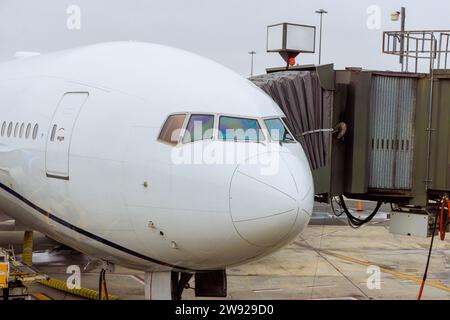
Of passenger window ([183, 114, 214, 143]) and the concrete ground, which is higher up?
passenger window ([183, 114, 214, 143])

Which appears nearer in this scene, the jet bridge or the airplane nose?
the airplane nose

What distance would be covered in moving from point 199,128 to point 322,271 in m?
12.4

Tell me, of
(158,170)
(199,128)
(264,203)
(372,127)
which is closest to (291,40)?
(372,127)

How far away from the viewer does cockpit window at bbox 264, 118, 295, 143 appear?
10.3 metres

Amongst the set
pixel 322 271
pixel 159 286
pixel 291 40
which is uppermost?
pixel 291 40

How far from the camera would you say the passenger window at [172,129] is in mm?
9773

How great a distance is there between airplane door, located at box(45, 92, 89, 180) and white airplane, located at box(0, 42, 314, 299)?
0.08 ft

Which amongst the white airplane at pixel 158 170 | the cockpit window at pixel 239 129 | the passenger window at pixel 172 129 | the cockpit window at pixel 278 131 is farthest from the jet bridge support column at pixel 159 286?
the cockpit window at pixel 278 131

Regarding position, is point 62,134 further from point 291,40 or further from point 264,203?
point 291,40

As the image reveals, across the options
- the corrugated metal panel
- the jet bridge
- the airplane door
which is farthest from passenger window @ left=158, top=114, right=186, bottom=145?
the corrugated metal panel

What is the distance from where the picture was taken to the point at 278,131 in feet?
34.5

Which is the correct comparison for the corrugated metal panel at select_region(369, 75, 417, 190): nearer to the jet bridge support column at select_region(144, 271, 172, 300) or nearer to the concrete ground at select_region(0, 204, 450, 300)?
the concrete ground at select_region(0, 204, 450, 300)
